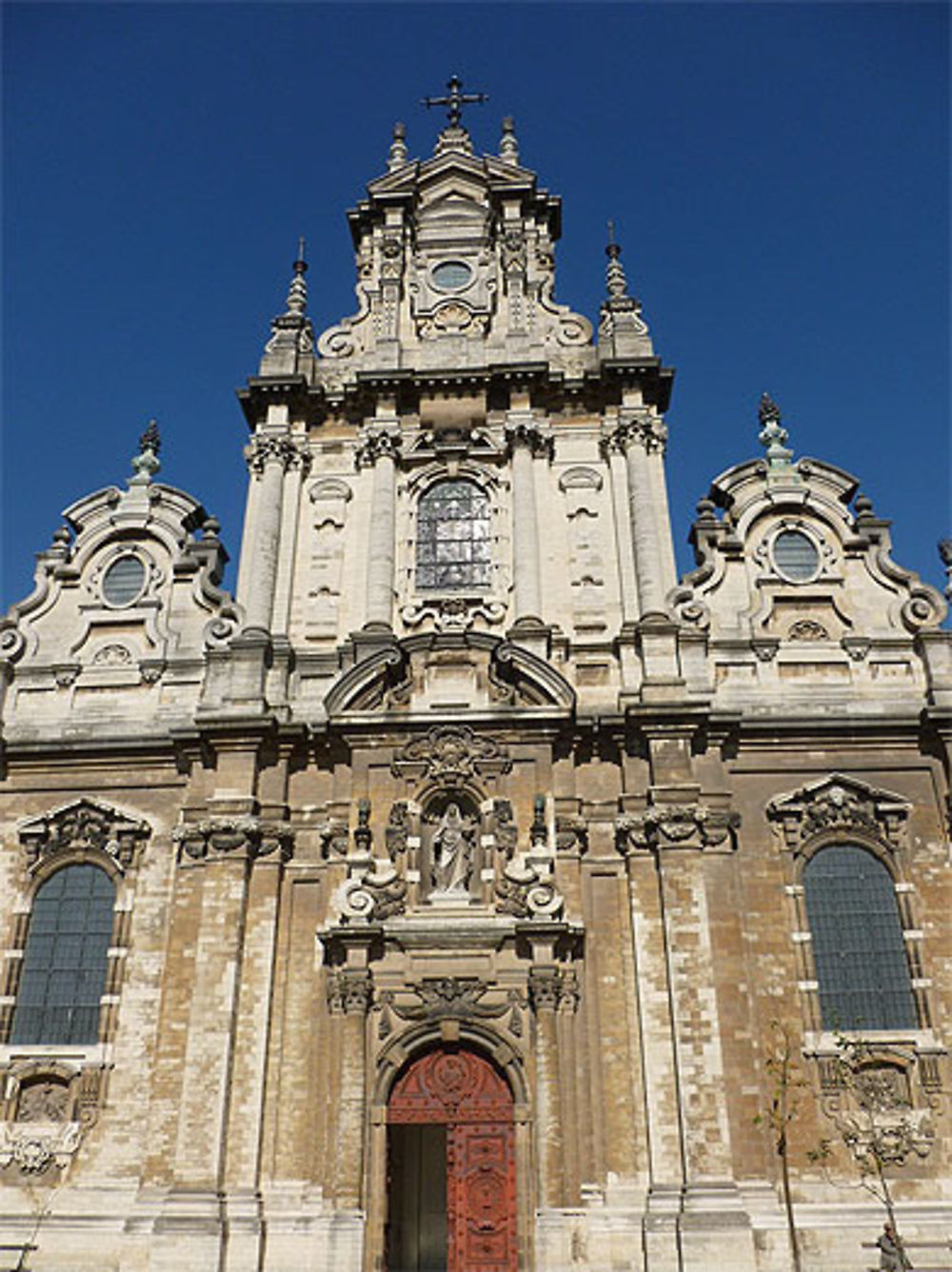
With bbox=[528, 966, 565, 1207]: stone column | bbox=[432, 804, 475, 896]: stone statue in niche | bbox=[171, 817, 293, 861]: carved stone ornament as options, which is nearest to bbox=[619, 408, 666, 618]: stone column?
bbox=[432, 804, 475, 896]: stone statue in niche

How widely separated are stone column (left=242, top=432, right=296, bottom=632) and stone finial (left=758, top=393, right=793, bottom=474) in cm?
932

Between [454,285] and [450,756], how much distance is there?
11.3m

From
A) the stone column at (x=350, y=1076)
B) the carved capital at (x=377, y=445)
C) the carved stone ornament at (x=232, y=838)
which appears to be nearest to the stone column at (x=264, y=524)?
the carved capital at (x=377, y=445)

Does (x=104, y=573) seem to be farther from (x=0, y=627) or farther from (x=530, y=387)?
(x=530, y=387)

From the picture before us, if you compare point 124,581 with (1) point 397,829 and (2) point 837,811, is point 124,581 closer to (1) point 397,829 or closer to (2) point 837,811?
(1) point 397,829

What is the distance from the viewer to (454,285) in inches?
970

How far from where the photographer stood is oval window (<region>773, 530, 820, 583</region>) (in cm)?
2061

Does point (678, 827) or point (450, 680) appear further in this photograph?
point (450, 680)

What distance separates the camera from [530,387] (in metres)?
22.6

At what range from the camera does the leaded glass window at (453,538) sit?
2134 centimetres

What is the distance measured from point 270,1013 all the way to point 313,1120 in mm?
1645

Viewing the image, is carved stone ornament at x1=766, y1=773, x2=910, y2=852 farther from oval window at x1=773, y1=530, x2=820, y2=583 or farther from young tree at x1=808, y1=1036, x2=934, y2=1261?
oval window at x1=773, y1=530, x2=820, y2=583

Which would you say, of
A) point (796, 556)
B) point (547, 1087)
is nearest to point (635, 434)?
point (796, 556)

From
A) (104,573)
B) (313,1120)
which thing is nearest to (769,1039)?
(313,1120)
